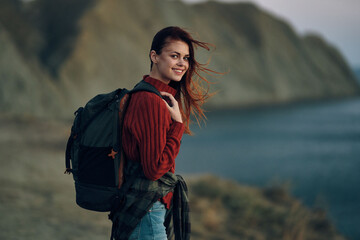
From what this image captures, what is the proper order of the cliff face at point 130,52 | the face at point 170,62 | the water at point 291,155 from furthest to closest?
the cliff face at point 130,52 < the water at point 291,155 < the face at point 170,62

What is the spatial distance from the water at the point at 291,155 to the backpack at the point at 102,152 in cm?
856

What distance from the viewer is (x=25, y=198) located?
5.81m

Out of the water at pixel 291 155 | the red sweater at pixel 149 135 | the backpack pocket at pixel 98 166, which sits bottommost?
the backpack pocket at pixel 98 166

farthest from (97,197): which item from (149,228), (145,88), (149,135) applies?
(145,88)

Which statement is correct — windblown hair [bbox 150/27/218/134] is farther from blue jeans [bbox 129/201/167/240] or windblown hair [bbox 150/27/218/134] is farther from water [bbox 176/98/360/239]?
water [bbox 176/98/360/239]

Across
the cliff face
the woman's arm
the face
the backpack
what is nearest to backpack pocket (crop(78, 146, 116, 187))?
the backpack

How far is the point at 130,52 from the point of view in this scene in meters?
31.3

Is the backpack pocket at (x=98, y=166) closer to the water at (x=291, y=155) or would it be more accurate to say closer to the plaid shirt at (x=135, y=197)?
the plaid shirt at (x=135, y=197)

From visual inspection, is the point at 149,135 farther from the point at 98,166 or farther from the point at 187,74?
the point at 187,74

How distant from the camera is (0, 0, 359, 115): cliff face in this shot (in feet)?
75.5

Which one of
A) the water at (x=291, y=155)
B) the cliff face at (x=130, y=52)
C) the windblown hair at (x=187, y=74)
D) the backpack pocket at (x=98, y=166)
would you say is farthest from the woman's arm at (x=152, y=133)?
the water at (x=291, y=155)

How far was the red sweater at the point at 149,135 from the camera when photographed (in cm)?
158

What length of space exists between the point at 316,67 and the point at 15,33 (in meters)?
42.8

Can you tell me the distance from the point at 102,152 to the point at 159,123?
287 millimetres
